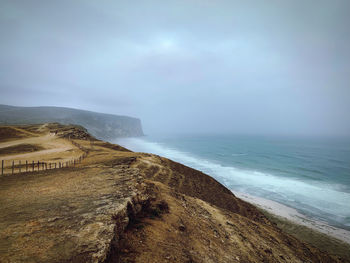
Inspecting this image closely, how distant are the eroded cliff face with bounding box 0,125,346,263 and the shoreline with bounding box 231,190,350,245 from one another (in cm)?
1316

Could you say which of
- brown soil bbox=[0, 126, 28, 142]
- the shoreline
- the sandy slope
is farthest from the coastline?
brown soil bbox=[0, 126, 28, 142]

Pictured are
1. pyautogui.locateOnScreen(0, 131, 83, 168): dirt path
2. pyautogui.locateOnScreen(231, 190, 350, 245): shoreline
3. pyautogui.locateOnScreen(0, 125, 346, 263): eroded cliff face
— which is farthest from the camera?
pyautogui.locateOnScreen(231, 190, 350, 245): shoreline

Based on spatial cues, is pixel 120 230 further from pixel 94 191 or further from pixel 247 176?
pixel 247 176

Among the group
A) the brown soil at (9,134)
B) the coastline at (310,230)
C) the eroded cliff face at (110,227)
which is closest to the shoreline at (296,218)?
the coastline at (310,230)

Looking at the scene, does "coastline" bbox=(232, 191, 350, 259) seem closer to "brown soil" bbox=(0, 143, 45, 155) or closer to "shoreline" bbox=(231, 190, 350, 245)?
"shoreline" bbox=(231, 190, 350, 245)

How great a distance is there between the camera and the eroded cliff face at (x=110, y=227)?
176 inches

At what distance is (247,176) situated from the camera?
1912 inches

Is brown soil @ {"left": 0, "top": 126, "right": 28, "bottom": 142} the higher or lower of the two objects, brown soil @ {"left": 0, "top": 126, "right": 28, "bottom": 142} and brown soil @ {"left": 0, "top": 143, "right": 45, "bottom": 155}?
the higher

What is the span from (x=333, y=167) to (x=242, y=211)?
60.6 meters

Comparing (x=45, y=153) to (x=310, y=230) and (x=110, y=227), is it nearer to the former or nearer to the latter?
(x=110, y=227)

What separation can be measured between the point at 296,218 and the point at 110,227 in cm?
3258

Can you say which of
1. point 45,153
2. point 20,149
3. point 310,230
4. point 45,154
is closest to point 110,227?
point 45,154

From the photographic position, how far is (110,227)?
17.5 feet

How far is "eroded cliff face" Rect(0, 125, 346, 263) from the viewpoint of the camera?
4.47 meters
